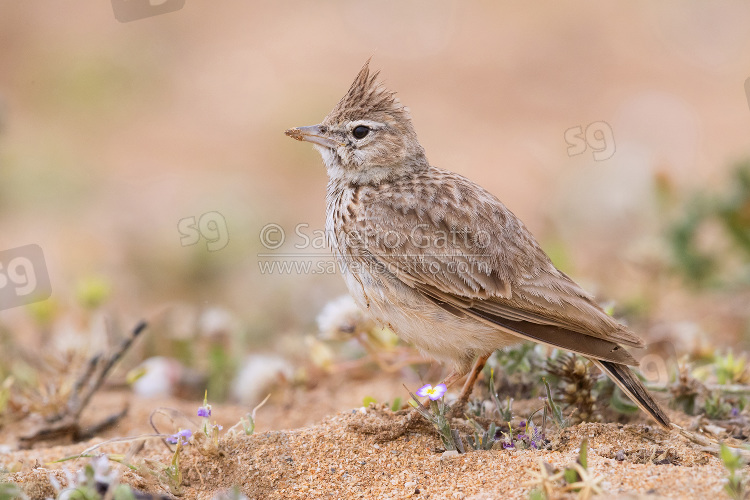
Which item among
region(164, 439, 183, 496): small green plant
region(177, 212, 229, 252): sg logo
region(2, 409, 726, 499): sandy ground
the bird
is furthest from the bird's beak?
region(177, 212, 229, 252): sg logo

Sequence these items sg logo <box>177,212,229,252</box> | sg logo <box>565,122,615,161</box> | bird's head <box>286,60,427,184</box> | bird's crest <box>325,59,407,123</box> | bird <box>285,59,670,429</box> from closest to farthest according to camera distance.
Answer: bird <box>285,59,670,429</box> < bird's head <box>286,60,427,184</box> < bird's crest <box>325,59,407,123</box> < sg logo <box>177,212,229,252</box> < sg logo <box>565,122,615,161</box>

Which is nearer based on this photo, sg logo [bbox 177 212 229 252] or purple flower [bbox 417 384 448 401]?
purple flower [bbox 417 384 448 401]

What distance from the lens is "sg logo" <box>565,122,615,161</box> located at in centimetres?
870

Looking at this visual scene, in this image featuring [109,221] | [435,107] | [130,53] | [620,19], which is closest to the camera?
[109,221]

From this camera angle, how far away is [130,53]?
1338 cm

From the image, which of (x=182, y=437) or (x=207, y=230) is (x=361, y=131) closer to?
(x=182, y=437)

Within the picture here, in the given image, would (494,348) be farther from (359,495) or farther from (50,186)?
(50,186)

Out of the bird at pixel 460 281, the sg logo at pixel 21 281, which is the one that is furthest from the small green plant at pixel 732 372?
the sg logo at pixel 21 281

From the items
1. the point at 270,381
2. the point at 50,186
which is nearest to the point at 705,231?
the point at 270,381

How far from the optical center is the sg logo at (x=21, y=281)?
6.54m

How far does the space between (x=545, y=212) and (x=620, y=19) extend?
807cm

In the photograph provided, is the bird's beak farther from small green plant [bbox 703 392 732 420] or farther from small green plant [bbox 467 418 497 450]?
small green plant [bbox 703 392 732 420]

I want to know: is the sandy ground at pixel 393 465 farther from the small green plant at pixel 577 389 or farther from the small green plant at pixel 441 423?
the small green plant at pixel 577 389

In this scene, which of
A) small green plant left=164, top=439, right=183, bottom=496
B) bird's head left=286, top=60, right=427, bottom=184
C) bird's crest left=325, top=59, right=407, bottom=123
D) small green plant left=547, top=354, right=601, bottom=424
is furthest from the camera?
bird's crest left=325, top=59, right=407, bottom=123
